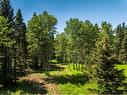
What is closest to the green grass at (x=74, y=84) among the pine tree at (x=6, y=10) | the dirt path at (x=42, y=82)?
the dirt path at (x=42, y=82)

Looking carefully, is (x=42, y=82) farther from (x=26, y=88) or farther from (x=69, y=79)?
(x=26, y=88)

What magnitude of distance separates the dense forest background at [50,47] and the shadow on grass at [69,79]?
3452 millimetres

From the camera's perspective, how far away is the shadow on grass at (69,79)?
2207 inches

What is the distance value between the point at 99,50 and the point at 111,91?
556cm

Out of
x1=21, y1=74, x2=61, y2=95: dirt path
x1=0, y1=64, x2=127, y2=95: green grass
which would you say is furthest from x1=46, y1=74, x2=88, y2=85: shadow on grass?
x1=21, y1=74, x2=61, y2=95: dirt path

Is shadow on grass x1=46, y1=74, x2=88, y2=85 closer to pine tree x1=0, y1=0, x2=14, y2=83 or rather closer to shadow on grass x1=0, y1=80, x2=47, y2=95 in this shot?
shadow on grass x1=0, y1=80, x2=47, y2=95

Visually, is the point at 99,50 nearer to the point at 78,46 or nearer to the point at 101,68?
the point at 101,68

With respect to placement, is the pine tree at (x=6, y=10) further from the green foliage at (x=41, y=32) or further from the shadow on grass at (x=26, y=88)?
the shadow on grass at (x=26, y=88)

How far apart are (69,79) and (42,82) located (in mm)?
5896

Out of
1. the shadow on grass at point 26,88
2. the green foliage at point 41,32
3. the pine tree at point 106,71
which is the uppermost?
the green foliage at point 41,32

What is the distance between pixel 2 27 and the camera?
52.3 meters

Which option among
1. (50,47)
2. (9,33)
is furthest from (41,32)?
(9,33)

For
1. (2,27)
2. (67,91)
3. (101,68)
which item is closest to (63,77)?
(67,91)

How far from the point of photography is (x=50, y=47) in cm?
6406
